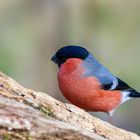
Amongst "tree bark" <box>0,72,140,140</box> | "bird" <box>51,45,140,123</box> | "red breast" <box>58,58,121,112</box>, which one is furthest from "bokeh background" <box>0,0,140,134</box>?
"tree bark" <box>0,72,140,140</box>

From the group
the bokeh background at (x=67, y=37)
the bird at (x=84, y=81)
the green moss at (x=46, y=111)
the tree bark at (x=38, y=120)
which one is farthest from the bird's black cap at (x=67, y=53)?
the bokeh background at (x=67, y=37)

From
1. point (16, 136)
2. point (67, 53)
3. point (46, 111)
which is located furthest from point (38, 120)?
point (67, 53)

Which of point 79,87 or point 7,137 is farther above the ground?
point 7,137

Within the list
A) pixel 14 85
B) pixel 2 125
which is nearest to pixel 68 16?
pixel 14 85

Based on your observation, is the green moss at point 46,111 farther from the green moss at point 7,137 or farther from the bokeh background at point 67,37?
the bokeh background at point 67,37

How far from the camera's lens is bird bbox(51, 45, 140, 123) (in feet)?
23.5

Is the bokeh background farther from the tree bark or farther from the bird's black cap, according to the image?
the tree bark

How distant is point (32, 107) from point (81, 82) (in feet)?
8.73

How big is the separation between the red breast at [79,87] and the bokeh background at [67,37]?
5.93 m

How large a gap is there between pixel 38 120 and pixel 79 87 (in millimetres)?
3056

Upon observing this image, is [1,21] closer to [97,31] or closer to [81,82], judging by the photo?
[97,31]

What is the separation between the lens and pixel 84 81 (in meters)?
7.21

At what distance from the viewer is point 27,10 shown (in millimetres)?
16000

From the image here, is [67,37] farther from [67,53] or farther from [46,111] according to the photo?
[46,111]
